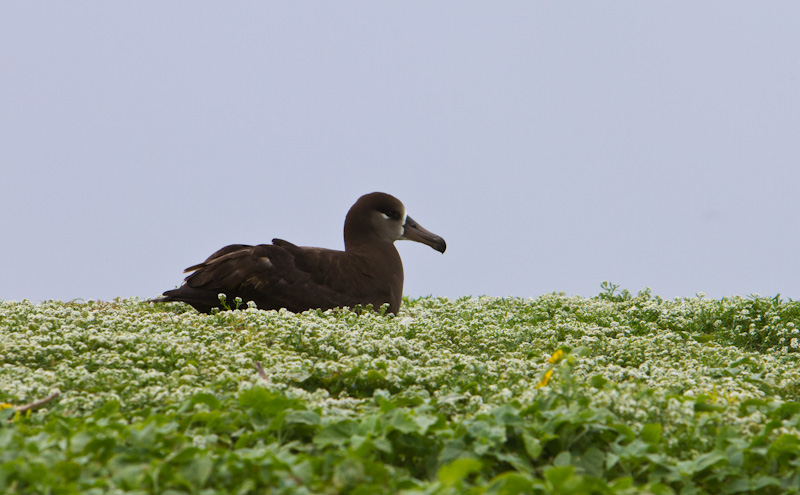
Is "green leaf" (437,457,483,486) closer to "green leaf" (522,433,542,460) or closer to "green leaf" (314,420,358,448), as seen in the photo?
"green leaf" (522,433,542,460)

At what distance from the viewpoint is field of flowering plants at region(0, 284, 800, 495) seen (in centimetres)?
437

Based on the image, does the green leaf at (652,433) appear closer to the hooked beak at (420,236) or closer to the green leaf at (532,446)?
the green leaf at (532,446)

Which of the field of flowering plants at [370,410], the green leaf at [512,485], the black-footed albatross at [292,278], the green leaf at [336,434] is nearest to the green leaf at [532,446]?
the field of flowering plants at [370,410]

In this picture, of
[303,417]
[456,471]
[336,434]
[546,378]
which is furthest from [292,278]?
[456,471]

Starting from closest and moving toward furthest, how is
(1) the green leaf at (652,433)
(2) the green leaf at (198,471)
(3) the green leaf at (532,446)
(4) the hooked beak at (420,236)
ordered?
(2) the green leaf at (198,471) → (3) the green leaf at (532,446) → (1) the green leaf at (652,433) → (4) the hooked beak at (420,236)

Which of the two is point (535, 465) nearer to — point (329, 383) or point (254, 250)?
point (329, 383)

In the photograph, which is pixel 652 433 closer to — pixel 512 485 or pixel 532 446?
pixel 532 446

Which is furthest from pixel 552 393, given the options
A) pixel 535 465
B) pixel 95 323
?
pixel 95 323

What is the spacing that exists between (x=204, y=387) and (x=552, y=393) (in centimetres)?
260

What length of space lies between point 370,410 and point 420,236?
7.70 m

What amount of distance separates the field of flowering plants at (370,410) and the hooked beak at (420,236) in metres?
3.53

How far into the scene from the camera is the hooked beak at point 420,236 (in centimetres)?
1333

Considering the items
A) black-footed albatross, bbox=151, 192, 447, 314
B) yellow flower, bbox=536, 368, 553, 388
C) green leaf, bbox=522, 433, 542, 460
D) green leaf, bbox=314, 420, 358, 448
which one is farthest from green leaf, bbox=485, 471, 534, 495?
black-footed albatross, bbox=151, 192, 447, 314

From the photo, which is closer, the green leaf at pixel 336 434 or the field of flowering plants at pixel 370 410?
the field of flowering plants at pixel 370 410
